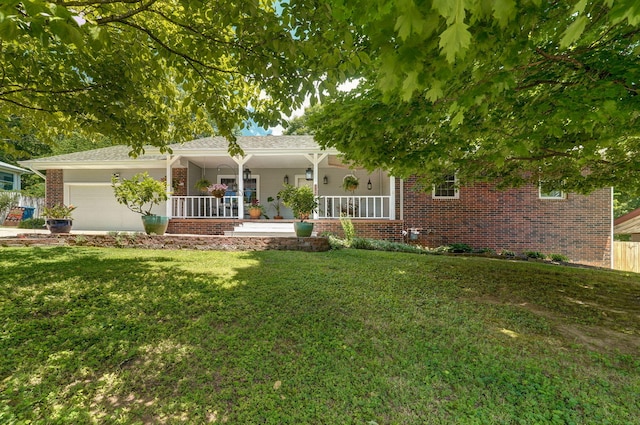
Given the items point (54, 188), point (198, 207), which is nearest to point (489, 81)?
point (198, 207)

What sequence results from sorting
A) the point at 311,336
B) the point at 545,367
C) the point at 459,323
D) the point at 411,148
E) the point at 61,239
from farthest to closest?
the point at 61,239
the point at 411,148
the point at 459,323
the point at 311,336
the point at 545,367

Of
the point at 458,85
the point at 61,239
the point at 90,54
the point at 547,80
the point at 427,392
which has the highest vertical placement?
the point at 90,54

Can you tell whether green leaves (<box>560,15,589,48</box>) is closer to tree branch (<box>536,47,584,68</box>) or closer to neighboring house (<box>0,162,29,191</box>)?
tree branch (<box>536,47,584,68</box>)

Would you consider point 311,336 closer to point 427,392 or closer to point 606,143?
A: point 427,392

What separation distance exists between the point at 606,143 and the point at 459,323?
276 cm

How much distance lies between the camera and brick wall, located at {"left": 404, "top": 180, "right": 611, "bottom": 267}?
1028cm

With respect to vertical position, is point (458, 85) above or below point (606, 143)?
above

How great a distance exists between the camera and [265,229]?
10.6 m

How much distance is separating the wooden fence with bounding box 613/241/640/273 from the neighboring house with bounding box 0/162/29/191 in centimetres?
3154

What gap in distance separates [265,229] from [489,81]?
8918mm

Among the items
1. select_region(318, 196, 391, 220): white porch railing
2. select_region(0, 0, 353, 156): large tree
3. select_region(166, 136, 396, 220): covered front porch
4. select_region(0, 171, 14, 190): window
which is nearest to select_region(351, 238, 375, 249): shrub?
select_region(166, 136, 396, 220): covered front porch

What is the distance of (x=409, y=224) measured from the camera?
422 inches

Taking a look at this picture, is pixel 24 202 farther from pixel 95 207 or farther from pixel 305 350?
pixel 305 350

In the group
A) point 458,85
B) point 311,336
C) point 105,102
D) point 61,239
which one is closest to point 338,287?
point 311,336
